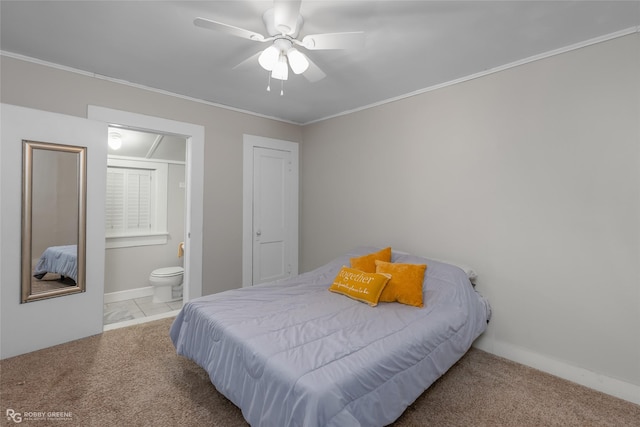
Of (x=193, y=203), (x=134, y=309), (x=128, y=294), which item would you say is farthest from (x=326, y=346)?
(x=128, y=294)

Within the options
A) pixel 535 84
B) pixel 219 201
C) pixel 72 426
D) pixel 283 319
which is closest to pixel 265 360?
pixel 283 319

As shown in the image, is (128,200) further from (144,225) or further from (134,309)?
(134,309)

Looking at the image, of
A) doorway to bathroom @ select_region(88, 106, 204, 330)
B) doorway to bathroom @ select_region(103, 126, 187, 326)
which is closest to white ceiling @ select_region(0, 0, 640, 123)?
doorway to bathroom @ select_region(88, 106, 204, 330)

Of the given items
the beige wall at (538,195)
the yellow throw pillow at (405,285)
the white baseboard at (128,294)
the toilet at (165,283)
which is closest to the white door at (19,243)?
the toilet at (165,283)

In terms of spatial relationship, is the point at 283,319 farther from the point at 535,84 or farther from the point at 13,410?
the point at 535,84

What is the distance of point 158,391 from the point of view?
6.66 ft

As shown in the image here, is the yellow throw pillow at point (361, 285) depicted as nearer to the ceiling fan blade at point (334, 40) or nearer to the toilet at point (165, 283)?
the ceiling fan blade at point (334, 40)

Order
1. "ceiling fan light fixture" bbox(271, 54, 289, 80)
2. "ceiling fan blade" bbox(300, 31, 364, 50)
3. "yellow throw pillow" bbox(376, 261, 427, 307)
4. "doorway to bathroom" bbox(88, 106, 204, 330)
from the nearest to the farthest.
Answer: "ceiling fan blade" bbox(300, 31, 364, 50) → "ceiling fan light fixture" bbox(271, 54, 289, 80) → "yellow throw pillow" bbox(376, 261, 427, 307) → "doorway to bathroom" bbox(88, 106, 204, 330)

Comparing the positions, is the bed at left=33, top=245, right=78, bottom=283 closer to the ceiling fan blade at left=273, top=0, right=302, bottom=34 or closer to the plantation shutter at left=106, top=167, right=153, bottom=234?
the plantation shutter at left=106, top=167, right=153, bottom=234

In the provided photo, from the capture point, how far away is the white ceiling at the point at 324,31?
5.91ft

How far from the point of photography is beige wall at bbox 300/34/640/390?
2.03 metres

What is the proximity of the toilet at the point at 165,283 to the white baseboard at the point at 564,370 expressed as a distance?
12.1ft

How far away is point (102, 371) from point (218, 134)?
8.49ft

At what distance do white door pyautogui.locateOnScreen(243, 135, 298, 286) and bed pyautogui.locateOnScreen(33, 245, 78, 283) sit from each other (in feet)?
5.61
